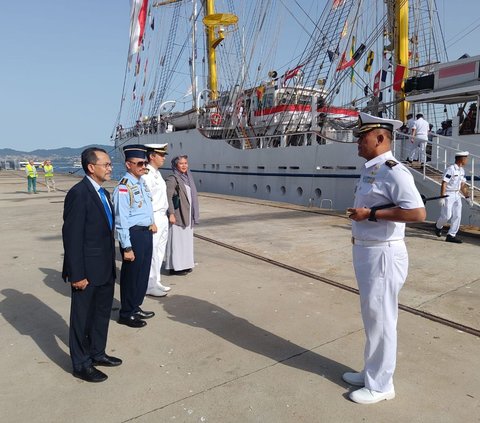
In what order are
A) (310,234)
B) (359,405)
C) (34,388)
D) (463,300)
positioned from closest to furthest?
(359,405) → (34,388) → (463,300) → (310,234)

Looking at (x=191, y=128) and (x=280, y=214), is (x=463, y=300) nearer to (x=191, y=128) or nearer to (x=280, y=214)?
(x=280, y=214)

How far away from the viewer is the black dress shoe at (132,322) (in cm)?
354

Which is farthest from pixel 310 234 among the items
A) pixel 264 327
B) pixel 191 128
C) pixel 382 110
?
pixel 191 128

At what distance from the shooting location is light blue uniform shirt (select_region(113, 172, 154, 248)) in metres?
3.21

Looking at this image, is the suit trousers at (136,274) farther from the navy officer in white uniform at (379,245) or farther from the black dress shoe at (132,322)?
the navy officer in white uniform at (379,245)

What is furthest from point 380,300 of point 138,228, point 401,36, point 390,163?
point 401,36

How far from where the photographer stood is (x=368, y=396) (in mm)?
2416

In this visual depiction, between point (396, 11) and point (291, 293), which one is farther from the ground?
point (396, 11)

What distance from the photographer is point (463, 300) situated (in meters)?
4.10

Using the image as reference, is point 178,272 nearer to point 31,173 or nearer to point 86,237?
point 86,237

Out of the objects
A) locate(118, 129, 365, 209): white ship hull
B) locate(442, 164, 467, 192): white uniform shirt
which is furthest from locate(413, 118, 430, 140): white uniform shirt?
locate(442, 164, 467, 192): white uniform shirt

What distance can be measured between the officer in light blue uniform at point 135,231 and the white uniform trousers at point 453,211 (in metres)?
5.40

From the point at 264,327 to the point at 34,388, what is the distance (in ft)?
5.93

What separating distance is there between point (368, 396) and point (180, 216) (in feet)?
10.2
